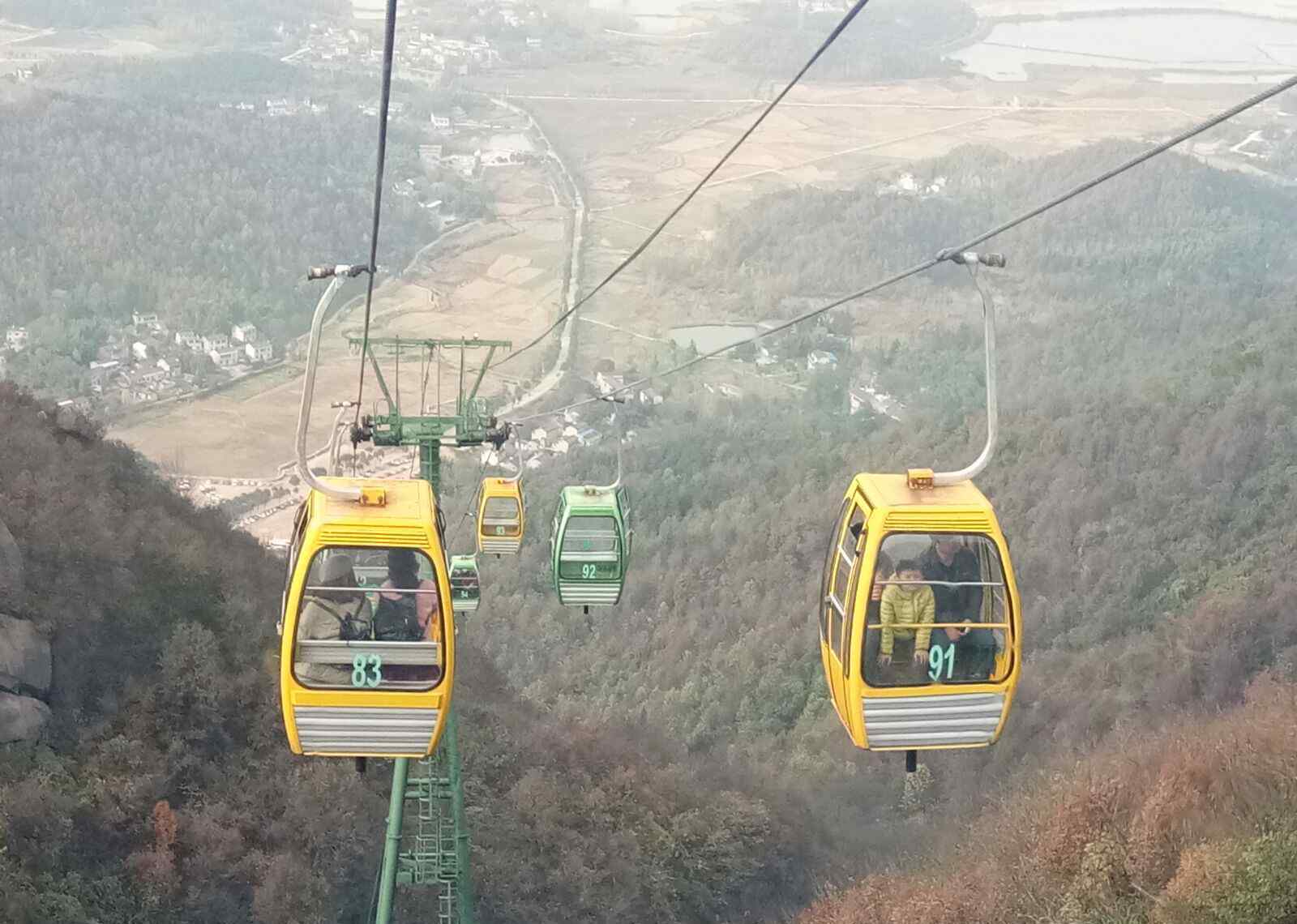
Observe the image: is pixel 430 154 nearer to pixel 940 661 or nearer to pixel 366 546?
pixel 366 546

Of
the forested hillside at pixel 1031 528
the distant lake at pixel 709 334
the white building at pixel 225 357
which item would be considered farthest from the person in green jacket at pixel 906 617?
the distant lake at pixel 709 334

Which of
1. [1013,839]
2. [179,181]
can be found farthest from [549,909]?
[179,181]

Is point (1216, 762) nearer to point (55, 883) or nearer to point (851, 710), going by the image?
point (851, 710)

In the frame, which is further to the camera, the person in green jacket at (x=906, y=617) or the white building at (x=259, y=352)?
the white building at (x=259, y=352)

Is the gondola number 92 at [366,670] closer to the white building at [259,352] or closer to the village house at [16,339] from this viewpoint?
the white building at [259,352]

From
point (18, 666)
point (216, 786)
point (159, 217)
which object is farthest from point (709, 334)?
point (18, 666)

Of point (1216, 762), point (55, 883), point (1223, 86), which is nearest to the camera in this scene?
point (55, 883)
